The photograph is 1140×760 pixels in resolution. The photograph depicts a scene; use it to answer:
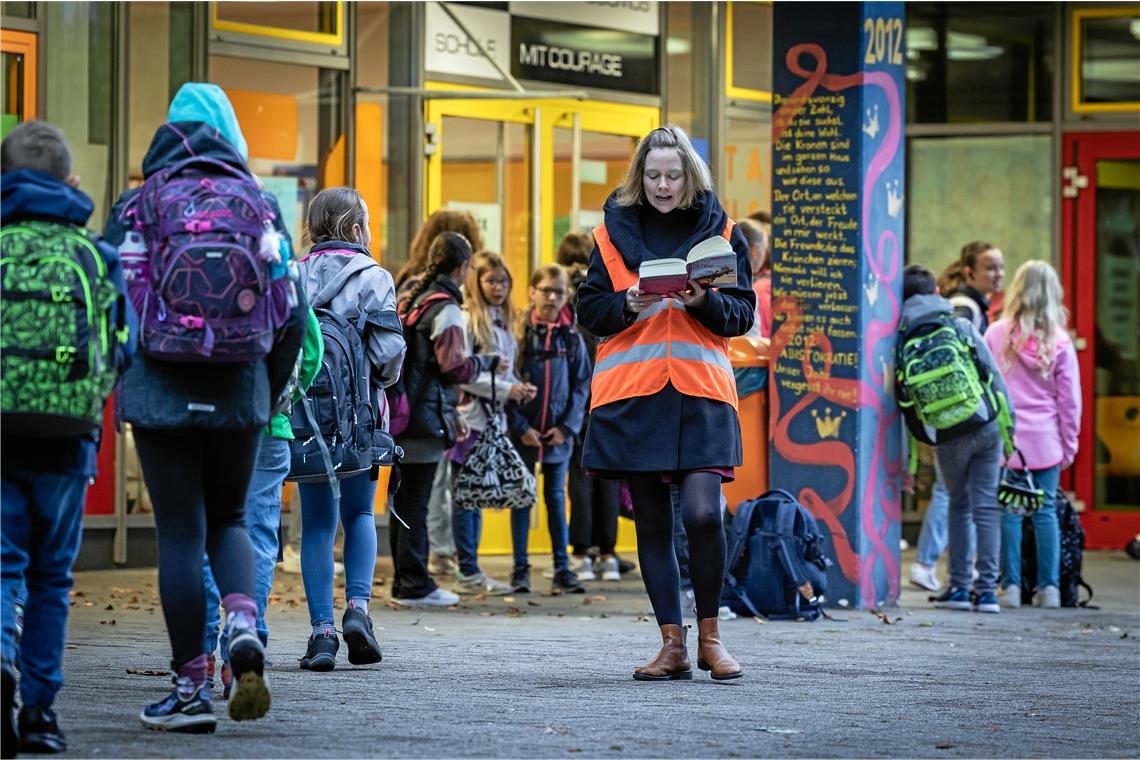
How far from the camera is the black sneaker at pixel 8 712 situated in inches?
200

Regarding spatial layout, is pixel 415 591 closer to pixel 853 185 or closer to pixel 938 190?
pixel 853 185

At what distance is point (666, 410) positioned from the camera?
705cm

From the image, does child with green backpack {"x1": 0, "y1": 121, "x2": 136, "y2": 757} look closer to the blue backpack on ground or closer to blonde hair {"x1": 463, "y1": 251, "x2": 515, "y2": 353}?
the blue backpack on ground

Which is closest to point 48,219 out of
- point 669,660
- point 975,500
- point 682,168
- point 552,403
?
point 682,168

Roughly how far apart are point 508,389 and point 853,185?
2.30 meters

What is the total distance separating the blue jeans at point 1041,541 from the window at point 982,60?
5.16 metres

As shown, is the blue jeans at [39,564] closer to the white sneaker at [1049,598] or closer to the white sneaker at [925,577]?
the white sneaker at [1049,598]

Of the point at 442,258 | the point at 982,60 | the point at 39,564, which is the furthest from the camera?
the point at 982,60

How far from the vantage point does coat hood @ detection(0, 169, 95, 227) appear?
5234 millimetres

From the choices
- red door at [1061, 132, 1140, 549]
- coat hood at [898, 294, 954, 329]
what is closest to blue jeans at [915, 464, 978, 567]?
coat hood at [898, 294, 954, 329]

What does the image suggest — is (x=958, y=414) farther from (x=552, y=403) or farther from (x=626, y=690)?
(x=626, y=690)

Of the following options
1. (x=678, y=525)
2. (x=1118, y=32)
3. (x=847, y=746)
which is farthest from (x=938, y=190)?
(x=847, y=746)

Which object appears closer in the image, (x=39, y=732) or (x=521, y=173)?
(x=39, y=732)

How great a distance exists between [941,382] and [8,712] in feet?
21.0
